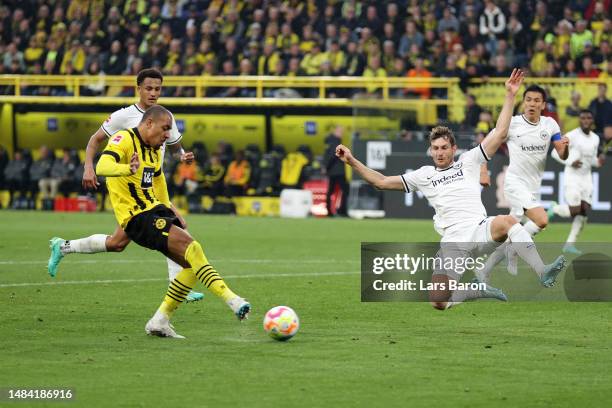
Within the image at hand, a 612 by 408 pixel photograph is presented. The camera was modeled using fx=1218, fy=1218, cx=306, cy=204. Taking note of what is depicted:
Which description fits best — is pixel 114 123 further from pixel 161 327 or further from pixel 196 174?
pixel 196 174

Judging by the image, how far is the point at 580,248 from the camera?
736 inches

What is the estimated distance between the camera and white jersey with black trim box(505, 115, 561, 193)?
47.7ft

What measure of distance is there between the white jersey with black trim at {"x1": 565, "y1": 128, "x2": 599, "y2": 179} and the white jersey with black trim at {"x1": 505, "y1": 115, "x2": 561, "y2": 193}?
4378 mm

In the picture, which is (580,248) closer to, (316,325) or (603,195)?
(603,195)

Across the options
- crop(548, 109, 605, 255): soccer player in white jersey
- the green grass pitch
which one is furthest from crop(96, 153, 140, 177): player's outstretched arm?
crop(548, 109, 605, 255): soccer player in white jersey

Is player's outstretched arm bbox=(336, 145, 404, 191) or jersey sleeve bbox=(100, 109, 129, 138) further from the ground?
jersey sleeve bbox=(100, 109, 129, 138)

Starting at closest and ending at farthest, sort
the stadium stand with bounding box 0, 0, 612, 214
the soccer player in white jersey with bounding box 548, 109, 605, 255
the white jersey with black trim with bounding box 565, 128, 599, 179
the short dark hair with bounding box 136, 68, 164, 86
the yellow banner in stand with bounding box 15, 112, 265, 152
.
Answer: the short dark hair with bounding box 136, 68, 164, 86
the soccer player in white jersey with bounding box 548, 109, 605, 255
the white jersey with black trim with bounding box 565, 128, 599, 179
the stadium stand with bounding box 0, 0, 612, 214
the yellow banner in stand with bounding box 15, 112, 265, 152

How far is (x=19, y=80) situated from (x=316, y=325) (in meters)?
25.0

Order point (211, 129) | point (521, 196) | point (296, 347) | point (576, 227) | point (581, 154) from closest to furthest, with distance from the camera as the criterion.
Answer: point (296, 347) → point (521, 196) → point (576, 227) → point (581, 154) → point (211, 129)

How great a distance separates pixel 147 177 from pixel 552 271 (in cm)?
376

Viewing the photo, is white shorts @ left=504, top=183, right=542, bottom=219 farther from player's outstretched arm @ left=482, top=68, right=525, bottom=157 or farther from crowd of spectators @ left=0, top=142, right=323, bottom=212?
crowd of spectators @ left=0, top=142, right=323, bottom=212

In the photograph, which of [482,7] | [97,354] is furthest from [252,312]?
[482,7]

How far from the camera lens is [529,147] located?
48.1 ft

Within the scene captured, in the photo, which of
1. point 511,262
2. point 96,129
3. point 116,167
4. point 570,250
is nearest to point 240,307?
point 116,167
